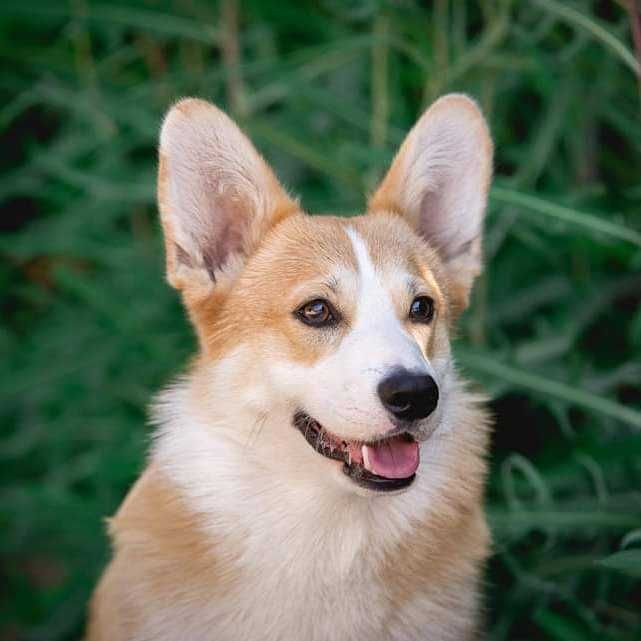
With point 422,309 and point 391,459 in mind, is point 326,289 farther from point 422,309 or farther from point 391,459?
point 391,459

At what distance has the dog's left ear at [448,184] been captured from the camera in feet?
11.3

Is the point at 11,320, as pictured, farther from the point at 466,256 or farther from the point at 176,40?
the point at 466,256

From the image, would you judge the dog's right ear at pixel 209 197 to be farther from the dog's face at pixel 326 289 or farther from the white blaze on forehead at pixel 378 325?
the white blaze on forehead at pixel 378 325

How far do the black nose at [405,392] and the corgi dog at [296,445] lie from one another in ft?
0.12

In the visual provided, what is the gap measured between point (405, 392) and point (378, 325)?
29 centimetres

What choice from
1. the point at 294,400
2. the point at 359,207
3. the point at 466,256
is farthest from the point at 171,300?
the point at 294,400

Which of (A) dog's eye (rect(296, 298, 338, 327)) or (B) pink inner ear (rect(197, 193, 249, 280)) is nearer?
(A) dog's eye (rect(296, 298, 338, 327))

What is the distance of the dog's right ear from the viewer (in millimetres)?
3254

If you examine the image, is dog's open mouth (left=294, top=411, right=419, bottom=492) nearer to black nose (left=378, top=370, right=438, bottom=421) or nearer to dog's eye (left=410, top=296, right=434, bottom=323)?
black nose (left=378, top=370, right=438, bottom=421)

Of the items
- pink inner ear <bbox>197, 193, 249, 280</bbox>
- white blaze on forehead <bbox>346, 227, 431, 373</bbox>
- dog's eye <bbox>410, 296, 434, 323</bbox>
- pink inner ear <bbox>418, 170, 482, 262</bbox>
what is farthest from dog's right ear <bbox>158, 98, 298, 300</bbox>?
dog's eye <bbox>410, 296, 434, 323</bbox>

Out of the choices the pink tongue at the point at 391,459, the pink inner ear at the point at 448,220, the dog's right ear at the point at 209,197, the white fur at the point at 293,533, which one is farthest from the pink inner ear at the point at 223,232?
the pink tongue at the point at 391,459

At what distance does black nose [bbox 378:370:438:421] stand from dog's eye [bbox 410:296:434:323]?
428mm

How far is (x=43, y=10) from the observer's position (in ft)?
16.7

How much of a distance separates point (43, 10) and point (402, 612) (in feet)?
10.9
